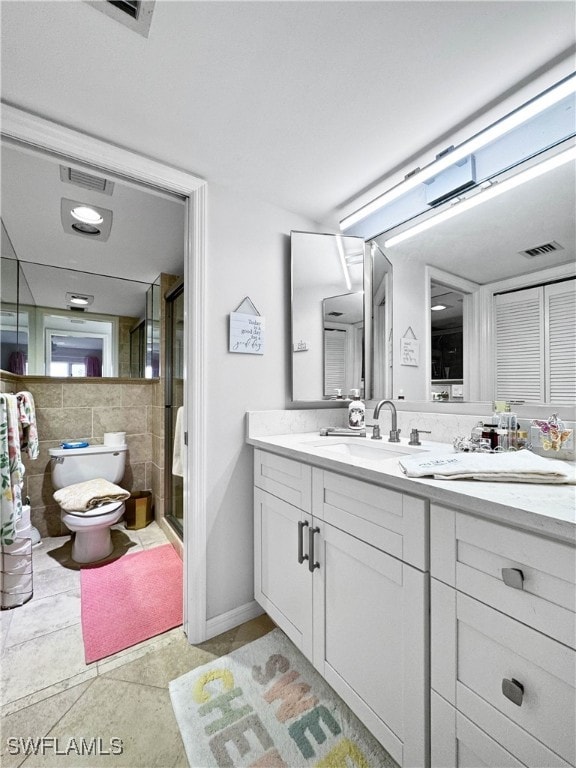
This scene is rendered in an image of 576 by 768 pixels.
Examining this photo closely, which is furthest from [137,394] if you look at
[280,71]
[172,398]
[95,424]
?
[280,71]

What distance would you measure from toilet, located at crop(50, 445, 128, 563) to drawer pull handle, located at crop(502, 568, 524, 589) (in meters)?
2.37

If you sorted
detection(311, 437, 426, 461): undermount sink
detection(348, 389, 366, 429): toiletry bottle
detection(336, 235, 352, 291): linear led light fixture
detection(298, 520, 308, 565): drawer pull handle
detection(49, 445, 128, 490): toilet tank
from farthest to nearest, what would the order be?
detection(49, 445, 128, 490): toilet tank, detection(336, 235, 352, 291): linear led light fixture, detection(348, 389, 366, 429): toiletry bottle, detection(311, 437, 426, 461): undermount sink, detection(298, 520, 308, 565): drawer pull handle

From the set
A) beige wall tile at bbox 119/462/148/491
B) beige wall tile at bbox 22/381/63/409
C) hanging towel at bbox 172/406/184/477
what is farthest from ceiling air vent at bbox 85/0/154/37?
beige wall tile at bbox 119/462/148/491

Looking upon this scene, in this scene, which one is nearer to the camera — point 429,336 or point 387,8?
point 387,8

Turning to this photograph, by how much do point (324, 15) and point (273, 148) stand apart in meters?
0.53

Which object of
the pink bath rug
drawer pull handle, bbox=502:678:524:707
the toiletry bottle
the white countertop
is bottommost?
the pink bath rug

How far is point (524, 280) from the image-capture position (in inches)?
51.0

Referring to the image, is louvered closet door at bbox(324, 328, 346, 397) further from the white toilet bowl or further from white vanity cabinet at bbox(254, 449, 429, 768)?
the white toilet bowl

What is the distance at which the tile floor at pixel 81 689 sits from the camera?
1082mm

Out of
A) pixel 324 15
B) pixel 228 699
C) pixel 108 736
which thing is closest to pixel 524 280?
pixel 324 15

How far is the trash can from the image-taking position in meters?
2.88

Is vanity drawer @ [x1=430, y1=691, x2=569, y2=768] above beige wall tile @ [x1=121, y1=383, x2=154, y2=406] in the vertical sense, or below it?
below

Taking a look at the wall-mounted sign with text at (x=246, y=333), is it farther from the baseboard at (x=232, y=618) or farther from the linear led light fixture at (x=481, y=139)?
the baseboard at (x=232, y=618)

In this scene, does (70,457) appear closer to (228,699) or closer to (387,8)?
(228,699)
